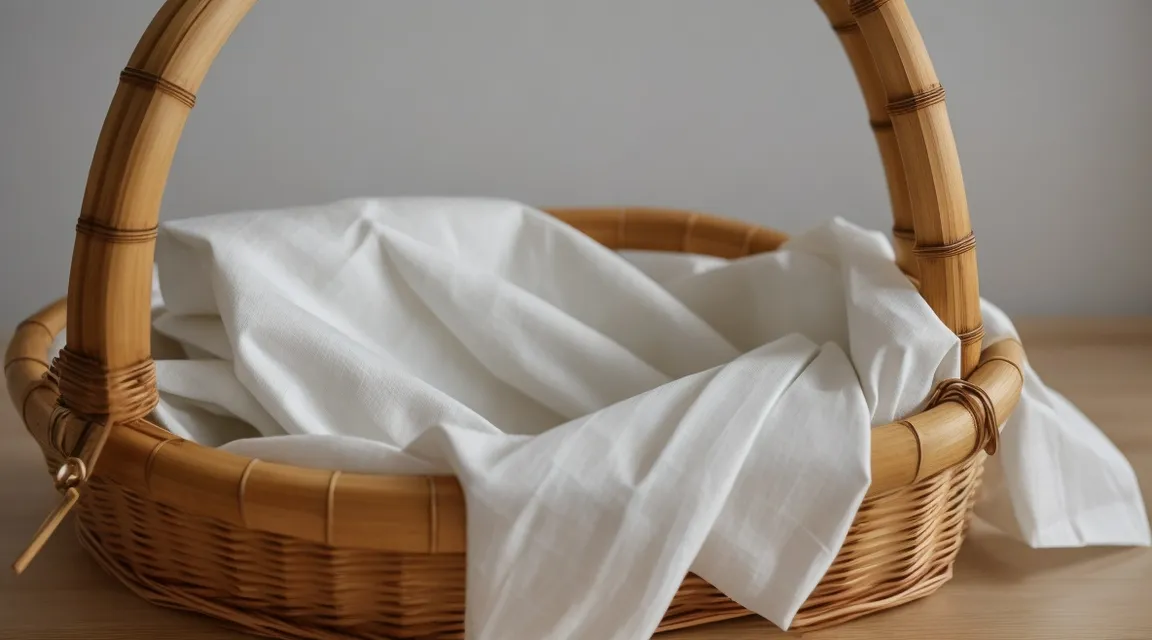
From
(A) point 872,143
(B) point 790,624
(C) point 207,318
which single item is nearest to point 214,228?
(C) point 207,318

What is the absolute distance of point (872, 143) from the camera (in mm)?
1195

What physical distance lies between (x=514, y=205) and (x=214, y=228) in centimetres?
25

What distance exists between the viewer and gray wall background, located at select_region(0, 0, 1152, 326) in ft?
3.72

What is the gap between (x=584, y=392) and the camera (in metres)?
0.73

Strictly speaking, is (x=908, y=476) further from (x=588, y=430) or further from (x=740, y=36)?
(x=740, y=36)

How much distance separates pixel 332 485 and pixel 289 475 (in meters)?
0.02

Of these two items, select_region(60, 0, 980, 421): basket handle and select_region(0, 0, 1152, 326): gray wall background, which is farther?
select_region(0, 0, 1152, 326): gray wall background

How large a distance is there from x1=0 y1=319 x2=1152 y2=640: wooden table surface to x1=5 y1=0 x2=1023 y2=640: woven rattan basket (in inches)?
0.5

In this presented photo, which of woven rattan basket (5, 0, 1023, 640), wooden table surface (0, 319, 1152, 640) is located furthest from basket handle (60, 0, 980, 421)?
wooden table surface (0, 319, 1152, 640)

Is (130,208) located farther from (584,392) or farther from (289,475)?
(584,392)

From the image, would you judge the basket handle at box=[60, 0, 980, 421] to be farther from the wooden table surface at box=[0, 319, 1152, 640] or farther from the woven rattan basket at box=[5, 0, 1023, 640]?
the wooden table surface at box=[0, 319, 1152, 640]

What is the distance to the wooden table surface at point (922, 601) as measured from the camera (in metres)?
A: 0.59

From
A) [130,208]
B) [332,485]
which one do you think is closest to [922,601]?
[332,485]

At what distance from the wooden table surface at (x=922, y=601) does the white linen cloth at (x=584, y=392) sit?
0.03 m
